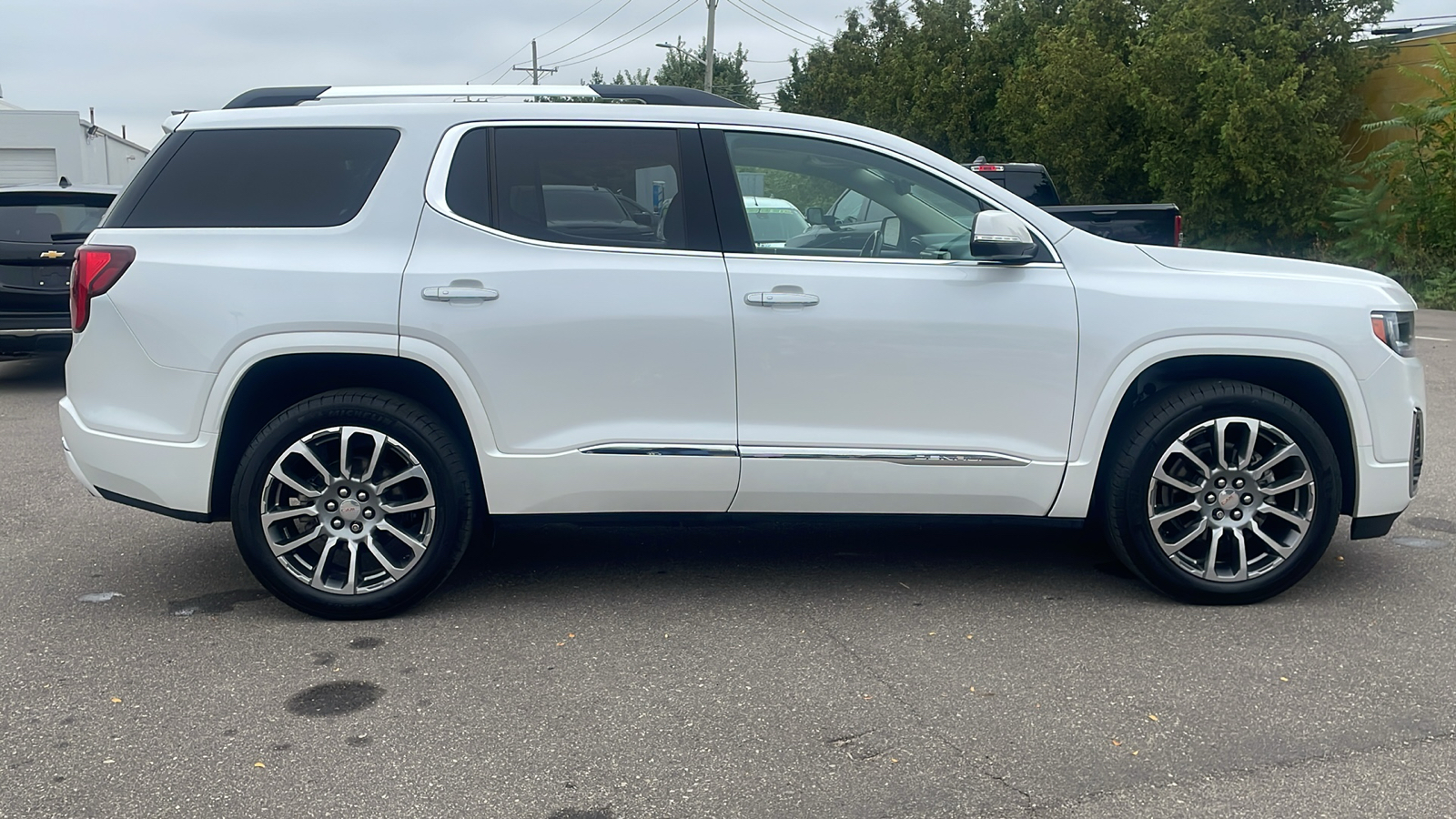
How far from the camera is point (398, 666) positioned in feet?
13.8

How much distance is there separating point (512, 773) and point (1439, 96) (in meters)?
21.3

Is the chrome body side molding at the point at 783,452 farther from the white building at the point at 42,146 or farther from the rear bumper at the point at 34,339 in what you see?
the white building at the point at 42,146

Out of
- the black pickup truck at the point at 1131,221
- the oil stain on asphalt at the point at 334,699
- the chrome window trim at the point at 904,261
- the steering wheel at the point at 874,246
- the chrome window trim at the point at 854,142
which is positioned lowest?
the oil stain on asphalt at the point at 334,699

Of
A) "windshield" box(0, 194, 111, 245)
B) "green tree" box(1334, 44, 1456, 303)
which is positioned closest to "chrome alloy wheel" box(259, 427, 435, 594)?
"windshield" box(0, 194, 111, 245)

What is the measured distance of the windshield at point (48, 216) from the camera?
1014 centimetres

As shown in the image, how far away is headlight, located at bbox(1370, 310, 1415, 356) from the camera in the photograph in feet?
15.3

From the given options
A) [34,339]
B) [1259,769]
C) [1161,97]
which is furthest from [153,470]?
[1161,97]

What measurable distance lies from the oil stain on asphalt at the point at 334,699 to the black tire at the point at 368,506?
591mm

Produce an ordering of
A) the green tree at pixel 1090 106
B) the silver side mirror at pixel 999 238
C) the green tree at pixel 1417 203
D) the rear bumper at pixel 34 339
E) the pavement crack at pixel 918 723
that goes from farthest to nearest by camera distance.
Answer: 1. the green tree at pixel 1090 106
2. the green tree at pixel 1417 203
3. the rear bumper at pixel 34 339
4. the silver side mirror at pixel 999 238
5. the pavement crack at pixel 918 723

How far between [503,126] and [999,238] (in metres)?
1.89

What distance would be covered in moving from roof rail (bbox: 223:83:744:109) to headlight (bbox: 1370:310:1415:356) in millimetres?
2542

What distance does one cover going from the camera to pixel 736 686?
4008 mm

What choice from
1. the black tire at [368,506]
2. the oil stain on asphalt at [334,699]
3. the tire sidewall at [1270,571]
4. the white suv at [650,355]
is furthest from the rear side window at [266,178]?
the tire sidewall at [1270,571]

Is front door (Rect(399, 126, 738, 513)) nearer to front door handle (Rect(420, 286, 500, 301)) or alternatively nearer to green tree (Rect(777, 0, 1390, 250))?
front door handle (Rect(420, 286, 500, 301))
